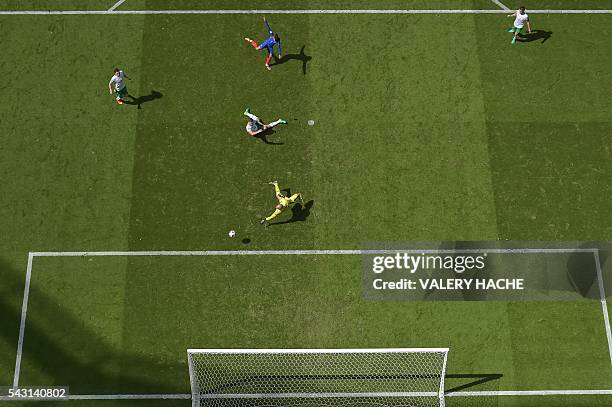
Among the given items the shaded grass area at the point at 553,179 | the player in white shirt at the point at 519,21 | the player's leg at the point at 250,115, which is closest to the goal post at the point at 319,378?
the shaded grass area at the point at 553,179

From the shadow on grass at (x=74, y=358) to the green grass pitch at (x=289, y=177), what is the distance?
0.19 ft

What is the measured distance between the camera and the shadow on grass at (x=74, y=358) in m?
16.1

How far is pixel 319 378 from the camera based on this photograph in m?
16.2

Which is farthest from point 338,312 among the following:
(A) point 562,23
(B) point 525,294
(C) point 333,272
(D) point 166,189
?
(A) point 562,23

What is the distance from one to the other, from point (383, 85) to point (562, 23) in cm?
736

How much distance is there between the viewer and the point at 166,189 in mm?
18609

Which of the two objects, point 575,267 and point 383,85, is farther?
point 383,85

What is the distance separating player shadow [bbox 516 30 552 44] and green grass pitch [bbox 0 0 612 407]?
4.5 inches

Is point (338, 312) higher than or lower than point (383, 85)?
lower

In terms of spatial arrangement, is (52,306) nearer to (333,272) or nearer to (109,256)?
(109,256)

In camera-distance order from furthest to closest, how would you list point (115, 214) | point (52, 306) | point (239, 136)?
1. point (239, 136)
2. point (115, 214)
3. point (52, 306)

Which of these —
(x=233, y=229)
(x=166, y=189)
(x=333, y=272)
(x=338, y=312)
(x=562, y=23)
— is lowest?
(x=338, y=312)

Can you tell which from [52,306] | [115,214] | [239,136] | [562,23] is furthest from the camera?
[562,23]

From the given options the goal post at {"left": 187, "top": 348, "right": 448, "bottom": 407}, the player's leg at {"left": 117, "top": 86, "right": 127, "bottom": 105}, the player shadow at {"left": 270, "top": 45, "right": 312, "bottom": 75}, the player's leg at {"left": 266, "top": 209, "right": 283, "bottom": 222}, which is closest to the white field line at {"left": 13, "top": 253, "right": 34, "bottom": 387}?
the goal post at {"left": 187, "top": 348, "right": 448, "bottom": 407}
